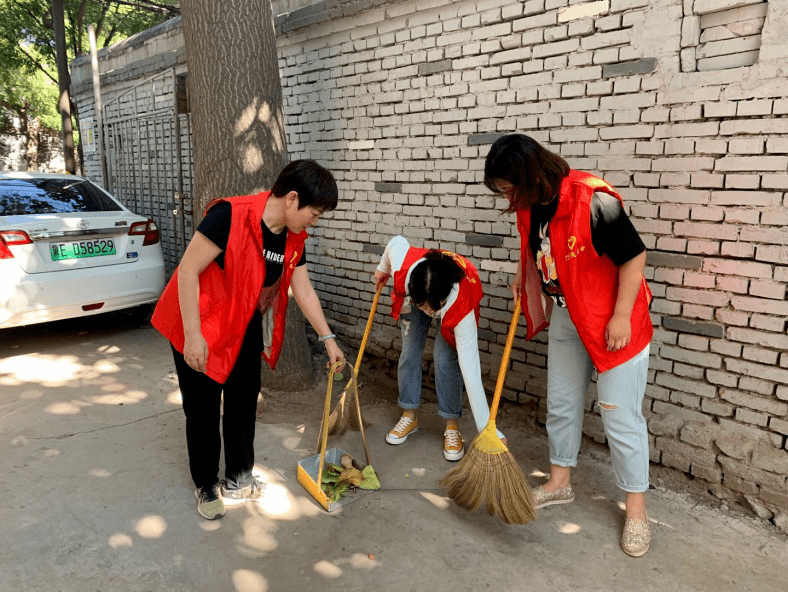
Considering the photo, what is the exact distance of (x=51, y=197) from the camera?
18.0 ft

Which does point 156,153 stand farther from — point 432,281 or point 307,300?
point 432,281

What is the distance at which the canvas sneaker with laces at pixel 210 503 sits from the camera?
2881 millimetres

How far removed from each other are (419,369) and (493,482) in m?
1.07

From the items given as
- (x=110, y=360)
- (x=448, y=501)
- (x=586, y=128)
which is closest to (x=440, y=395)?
(x=448, y=501)

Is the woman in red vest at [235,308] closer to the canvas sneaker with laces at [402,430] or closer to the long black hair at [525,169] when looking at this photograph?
the long black hair at [525,169]

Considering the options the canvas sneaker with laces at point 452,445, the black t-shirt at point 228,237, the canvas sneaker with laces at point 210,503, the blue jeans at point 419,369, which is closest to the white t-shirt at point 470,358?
the blue jeans at point 419,369

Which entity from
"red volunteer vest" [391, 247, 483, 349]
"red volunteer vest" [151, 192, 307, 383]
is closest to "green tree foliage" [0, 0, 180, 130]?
"red volunteer vest" [391, 247, 483, 349]

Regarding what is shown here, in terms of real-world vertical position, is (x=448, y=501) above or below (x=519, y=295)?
below

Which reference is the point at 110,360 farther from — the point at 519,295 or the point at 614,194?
the point at 614,194

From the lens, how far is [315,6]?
195 inches

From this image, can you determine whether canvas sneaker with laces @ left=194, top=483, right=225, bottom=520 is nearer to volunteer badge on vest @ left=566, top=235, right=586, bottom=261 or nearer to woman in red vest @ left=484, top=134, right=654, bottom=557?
woman in red vest @ left=484, top=134, right=654, bottom=557

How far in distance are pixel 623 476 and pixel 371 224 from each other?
286 cm

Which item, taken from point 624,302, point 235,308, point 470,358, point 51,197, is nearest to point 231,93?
point 235,308

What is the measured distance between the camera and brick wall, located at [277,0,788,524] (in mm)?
2818
